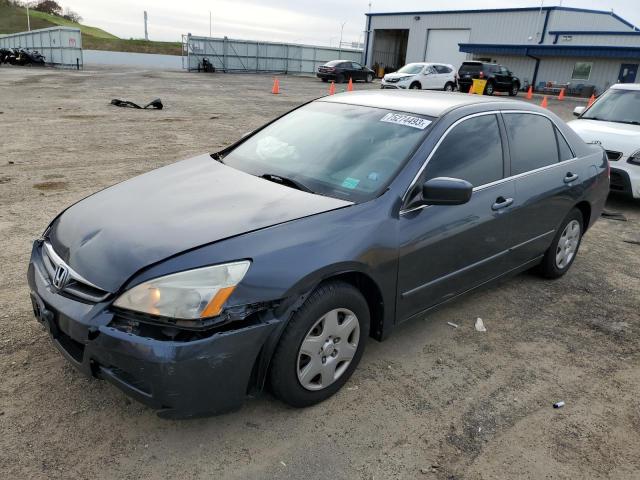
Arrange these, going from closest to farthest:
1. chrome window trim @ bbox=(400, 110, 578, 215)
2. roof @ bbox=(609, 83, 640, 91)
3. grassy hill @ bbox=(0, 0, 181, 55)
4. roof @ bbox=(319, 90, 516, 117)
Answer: chrome window trim @ bbox=(400, 110, 578, 215) < roof @ bbox=(319, 90, 516, 117) < roof @ bbox=(609, 83, 640, 91) < grassy hill @ bbox=(0, 0, 181, 55)

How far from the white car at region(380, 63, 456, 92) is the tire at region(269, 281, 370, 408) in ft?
79.0

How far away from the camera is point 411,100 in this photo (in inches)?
152

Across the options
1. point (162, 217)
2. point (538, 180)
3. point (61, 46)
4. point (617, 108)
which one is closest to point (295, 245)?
point (162, 217)

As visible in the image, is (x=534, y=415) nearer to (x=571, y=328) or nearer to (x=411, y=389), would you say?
(x=411, y=389)

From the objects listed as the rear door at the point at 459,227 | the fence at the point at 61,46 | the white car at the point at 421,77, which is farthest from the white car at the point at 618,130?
the fence at the point at 61,46

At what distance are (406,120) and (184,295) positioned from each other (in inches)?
77.4

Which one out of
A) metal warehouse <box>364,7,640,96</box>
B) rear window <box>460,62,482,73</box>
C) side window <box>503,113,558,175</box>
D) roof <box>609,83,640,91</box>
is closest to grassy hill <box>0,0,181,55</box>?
metal warehouse <box>364,7,640,96</box>

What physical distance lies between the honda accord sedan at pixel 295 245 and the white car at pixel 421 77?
74.8ft

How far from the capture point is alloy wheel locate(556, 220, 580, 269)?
15.5 ft

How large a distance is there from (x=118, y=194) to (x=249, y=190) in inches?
32.7

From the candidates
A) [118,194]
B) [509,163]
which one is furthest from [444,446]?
[118,194]

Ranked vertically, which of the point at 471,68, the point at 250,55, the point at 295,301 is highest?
the point at 471,68

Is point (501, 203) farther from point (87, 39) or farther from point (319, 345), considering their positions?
point (87, 39)

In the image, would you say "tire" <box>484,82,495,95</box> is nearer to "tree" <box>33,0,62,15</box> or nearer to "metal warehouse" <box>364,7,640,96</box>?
"metal warehouse" <box>364,7,640,96</box>
